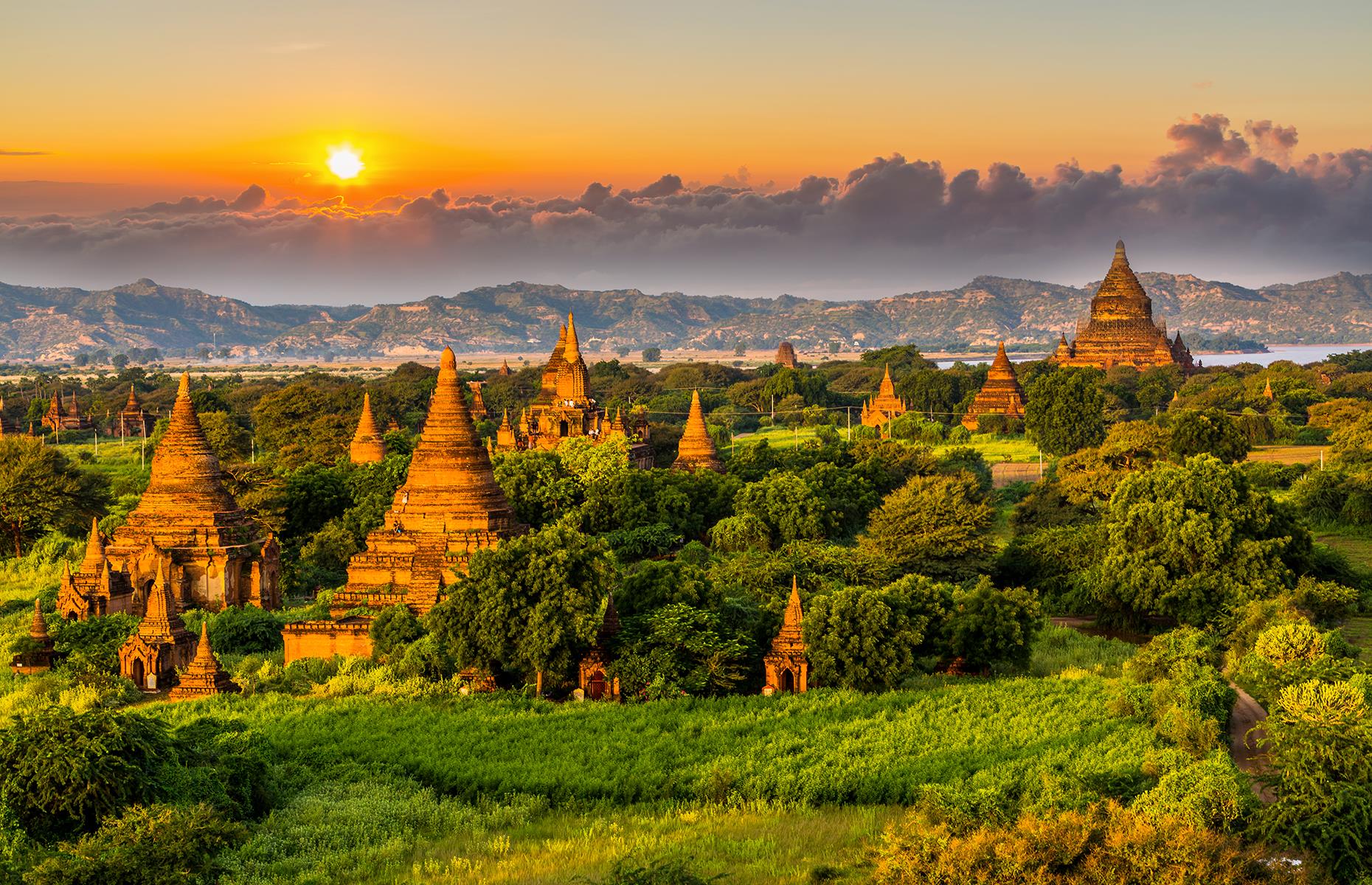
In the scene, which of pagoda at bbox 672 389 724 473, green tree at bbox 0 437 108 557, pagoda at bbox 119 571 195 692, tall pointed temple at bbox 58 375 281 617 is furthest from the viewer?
pagoda at bbox 672 389 724 473

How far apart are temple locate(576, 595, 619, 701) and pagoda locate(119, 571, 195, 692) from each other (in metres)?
10.6

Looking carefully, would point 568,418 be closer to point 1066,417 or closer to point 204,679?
point 1066,417

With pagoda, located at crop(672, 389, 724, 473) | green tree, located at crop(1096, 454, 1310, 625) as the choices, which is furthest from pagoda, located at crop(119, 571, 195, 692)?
pagoda, located at crop(672, 389, 724, 473)

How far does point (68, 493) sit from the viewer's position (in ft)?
215

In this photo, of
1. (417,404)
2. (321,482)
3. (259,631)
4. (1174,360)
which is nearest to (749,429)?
(417,404)

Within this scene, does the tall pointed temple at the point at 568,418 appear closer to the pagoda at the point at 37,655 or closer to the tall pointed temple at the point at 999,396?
the tall pointed temple at the point at 999,396

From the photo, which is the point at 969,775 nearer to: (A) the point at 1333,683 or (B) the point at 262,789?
(A) the point at 1333,683

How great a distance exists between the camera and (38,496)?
211 ft

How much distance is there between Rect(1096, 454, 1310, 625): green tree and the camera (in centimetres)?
4928

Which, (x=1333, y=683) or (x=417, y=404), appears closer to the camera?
(x=1333, y=683)

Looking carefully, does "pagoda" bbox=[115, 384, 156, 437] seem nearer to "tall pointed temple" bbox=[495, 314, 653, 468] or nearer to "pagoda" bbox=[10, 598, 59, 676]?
"tall pointed temple" bbox=[495, 314, 653, 468]

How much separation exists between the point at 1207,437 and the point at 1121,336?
9687 centimetres

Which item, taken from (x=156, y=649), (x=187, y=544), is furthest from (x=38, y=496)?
(x=156, y=649)

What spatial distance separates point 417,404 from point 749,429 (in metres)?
29.7
